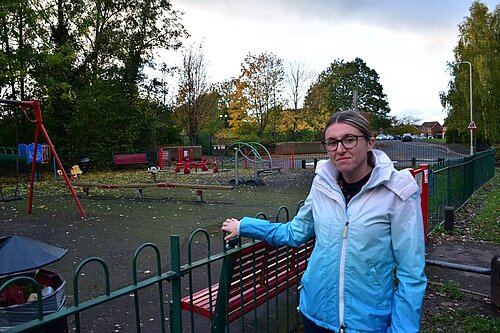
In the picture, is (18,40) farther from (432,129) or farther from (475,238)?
(432,129)

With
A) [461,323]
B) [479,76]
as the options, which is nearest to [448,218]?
[461,323]

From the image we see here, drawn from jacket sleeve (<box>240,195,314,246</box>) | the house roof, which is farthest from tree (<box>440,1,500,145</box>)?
the house roof

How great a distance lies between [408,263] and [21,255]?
8.28 ft

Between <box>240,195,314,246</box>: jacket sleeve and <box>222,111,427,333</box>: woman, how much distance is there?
0.64 ft

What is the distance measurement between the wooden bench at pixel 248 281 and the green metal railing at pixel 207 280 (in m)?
0.08

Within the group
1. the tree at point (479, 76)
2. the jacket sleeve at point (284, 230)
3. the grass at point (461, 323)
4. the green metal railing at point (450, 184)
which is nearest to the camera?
the jacket sleeve at point (284, 230)

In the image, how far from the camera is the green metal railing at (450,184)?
7.49 metres

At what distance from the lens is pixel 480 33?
32.2 m

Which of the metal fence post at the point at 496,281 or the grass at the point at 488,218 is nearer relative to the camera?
the metal fence post at the point at 496,281

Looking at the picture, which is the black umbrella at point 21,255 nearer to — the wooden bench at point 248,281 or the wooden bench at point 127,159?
the wooden bench at point 248,281

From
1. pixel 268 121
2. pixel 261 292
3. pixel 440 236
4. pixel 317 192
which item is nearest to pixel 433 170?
pixel 440 236

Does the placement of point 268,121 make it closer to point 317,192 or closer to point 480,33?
point 480,33

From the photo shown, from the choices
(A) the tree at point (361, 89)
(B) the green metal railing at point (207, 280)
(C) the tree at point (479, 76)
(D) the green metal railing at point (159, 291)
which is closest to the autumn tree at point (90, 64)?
(B) the green metal railing at point (207, 280)

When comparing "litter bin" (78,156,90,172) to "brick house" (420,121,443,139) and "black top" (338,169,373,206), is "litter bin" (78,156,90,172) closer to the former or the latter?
"black top" (338,169,373,206)
